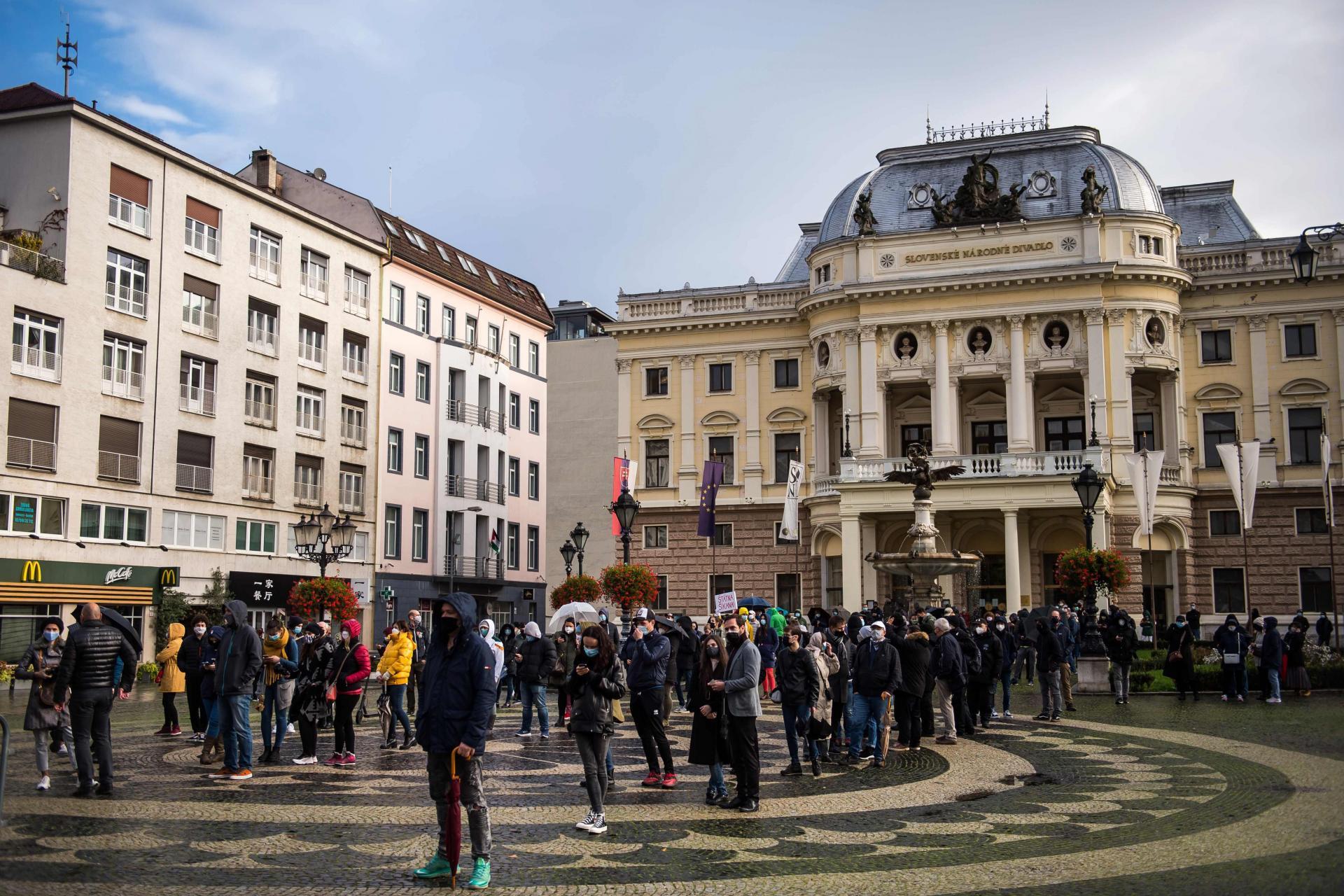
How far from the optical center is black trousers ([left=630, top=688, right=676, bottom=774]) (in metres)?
14.3

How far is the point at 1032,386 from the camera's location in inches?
2082

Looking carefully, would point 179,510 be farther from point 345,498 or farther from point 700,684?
point 700,684

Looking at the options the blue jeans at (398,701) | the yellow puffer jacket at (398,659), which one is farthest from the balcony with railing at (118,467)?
the yellow puffer jacket at (398,659)

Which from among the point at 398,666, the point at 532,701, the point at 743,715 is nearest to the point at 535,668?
the point at 532,701

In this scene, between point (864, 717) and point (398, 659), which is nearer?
point (864, 717)

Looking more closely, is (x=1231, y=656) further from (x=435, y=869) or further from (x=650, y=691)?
(x=435, y=869)

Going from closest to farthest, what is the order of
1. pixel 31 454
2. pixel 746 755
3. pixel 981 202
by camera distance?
pixel 746 755
pixel 31 454
pixel 981 202

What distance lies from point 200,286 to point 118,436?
6.75 metres

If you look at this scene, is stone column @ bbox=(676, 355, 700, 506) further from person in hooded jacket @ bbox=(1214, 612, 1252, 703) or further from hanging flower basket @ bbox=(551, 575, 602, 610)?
person in hooded jacket @ bbox=(1214, 612, 1252, 703)

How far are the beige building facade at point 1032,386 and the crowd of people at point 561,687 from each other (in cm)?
2631

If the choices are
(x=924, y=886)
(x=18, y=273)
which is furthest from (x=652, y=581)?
(x=924, y=886)

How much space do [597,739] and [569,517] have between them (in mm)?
62648

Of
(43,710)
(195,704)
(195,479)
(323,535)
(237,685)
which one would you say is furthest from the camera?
(195,479)

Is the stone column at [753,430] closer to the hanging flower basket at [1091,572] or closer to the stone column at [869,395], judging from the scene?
the stone column at [869,395]
